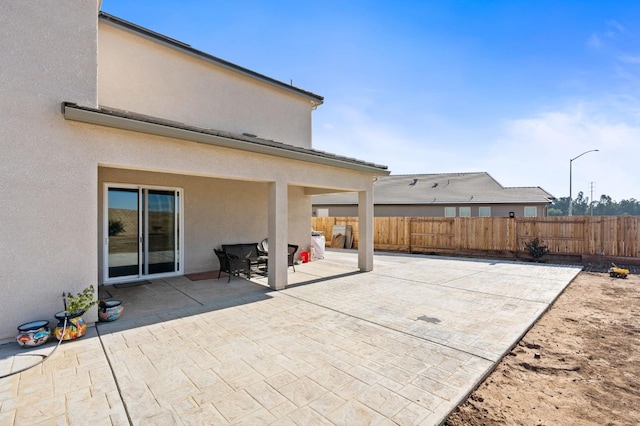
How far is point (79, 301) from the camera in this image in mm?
→ 4520

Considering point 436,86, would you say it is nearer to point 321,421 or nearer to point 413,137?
point 413,137

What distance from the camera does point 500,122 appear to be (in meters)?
14.7

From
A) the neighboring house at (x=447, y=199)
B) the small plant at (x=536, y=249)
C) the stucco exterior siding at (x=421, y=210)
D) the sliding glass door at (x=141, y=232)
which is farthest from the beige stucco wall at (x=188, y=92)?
the stucco exterior siding at (x=421, y=210)

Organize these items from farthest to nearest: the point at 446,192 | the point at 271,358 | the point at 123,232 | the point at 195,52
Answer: the point at 446,192 < the point at 195,52 < the point at 123,232 < the point at 271,358

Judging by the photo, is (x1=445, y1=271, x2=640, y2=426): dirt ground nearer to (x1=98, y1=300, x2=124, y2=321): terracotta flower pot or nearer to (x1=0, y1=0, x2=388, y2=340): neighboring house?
(x1=0, y1=0, x2=388, y2=340): neighboring house

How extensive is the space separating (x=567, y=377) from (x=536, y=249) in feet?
37.5

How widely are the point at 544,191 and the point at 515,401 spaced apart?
26.0 meters

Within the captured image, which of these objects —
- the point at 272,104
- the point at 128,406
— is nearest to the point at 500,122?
the point at 272,104

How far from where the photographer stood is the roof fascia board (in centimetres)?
799

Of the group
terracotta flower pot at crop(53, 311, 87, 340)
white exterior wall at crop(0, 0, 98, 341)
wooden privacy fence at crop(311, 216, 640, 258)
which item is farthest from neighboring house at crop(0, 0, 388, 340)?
wooden privacy fence at crop(311, 216, 640, 258)

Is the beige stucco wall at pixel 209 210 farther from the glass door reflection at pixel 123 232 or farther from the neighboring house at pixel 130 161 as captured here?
the glass door reflection at pixel 123 232

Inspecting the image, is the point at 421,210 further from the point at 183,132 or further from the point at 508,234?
the point at 183,132

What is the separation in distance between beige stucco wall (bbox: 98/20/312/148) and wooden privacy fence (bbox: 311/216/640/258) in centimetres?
800

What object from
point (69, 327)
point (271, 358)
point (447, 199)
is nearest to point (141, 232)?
point (69, 327)
